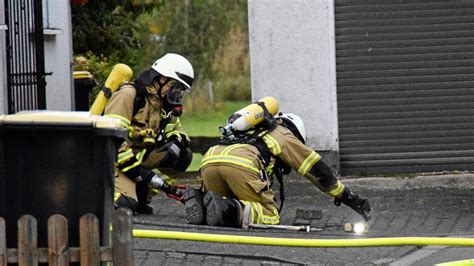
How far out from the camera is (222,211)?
10.8m

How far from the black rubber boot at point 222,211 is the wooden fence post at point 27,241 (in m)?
4.26

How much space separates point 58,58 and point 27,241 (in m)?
7.91

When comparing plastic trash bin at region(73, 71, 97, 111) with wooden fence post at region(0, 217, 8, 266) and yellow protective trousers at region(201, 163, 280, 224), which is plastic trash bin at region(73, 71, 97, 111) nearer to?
yellow protective trousers at region(201, 163, 280, 224)

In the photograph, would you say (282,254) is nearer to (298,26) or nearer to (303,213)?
(303,213)

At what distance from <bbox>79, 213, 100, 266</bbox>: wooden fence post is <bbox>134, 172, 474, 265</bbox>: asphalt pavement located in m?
2.49

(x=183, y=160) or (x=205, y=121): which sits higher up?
(x=183, y=160)

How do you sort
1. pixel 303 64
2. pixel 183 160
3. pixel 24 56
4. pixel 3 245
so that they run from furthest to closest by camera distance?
pixel 303 64 → pixel 24 56 → pixel 183 160 → pixel 3 245

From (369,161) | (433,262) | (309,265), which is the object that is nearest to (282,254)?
(309,265)

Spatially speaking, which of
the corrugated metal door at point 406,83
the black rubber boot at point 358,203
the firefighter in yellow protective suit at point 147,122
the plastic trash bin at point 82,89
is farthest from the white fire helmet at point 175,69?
the corrugated metal door at point 406,83

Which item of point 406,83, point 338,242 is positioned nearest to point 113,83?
point 338,242

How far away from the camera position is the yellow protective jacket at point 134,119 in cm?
1138

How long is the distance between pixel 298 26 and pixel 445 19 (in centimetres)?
149

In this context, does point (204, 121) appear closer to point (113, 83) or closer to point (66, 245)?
point (113, 83)

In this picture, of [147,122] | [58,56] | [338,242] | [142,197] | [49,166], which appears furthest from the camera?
[58,56]
